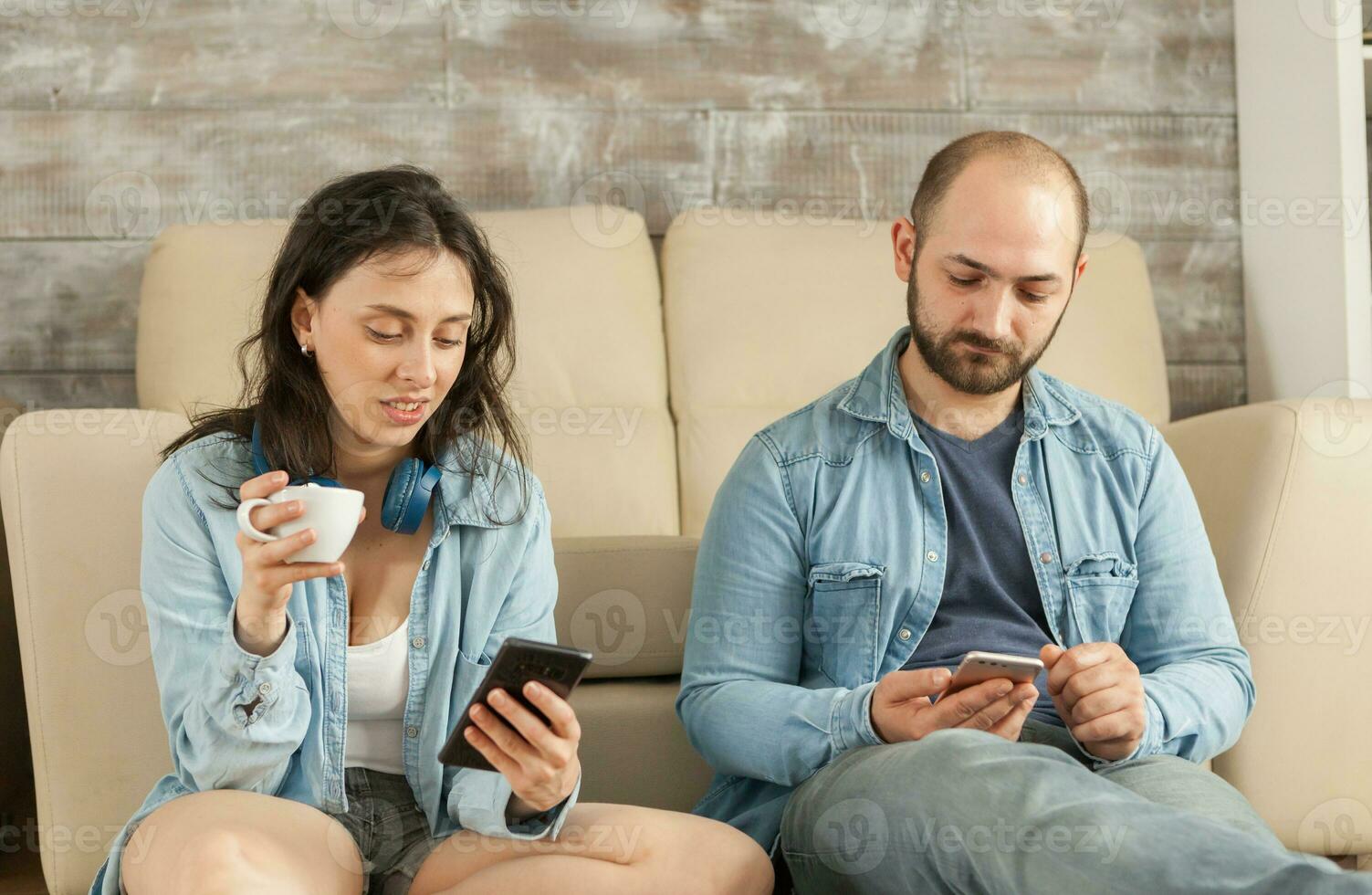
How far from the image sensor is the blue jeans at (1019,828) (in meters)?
0.98

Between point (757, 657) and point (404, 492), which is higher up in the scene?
point (404, 492)

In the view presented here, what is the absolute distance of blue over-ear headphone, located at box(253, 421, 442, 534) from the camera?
1326 millimetres

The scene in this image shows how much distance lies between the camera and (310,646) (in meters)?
1.26

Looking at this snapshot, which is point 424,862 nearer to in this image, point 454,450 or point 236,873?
point 236,873

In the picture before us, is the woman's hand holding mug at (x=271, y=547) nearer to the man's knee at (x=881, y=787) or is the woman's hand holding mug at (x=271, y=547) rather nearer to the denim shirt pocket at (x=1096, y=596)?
the man's knee at (x=881, y=787)

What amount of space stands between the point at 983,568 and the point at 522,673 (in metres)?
0.56

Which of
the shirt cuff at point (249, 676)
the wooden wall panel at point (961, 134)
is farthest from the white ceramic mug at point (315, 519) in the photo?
the wooden wall panel at point (961, 134)

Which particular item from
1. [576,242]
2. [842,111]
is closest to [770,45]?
Result: [842,111]

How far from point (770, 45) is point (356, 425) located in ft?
4.90

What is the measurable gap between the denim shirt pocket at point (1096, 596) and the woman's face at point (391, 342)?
68 centimetres

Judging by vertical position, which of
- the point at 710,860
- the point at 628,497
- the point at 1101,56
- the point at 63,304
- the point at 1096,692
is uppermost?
the point at 1101,56

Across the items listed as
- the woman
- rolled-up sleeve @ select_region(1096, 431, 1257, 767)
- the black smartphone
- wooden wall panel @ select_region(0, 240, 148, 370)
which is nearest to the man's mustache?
rolled-up sleeve @ select_region(1096, 431, 1257, 767)

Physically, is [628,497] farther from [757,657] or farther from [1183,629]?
[1183,629]

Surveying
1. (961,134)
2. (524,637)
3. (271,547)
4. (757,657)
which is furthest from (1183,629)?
(961,134)
